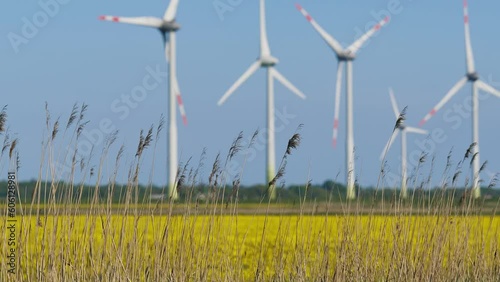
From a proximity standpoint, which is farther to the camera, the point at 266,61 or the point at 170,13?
the point at 266,61

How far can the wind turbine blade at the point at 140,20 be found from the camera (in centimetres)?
2671

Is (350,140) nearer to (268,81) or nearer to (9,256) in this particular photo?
(268,81)

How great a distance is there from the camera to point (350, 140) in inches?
1256

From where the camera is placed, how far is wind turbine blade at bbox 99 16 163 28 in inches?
1052

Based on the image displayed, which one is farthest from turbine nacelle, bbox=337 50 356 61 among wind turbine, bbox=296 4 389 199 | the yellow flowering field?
the yellow flowering field

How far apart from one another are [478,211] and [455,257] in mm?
A: 1107

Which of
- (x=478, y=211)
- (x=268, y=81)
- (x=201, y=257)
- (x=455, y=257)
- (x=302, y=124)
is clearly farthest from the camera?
Answer: (x=268, y=81)

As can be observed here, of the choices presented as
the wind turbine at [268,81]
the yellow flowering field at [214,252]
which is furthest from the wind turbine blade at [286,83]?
the yellow flowering field at [214,252]

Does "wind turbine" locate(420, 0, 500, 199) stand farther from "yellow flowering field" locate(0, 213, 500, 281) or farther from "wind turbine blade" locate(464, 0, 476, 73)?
"yellow flowering field" locate(0, 213, 500, 281)

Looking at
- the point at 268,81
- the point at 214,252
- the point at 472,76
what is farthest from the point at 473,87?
the point at 214,252

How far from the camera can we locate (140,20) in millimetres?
27359

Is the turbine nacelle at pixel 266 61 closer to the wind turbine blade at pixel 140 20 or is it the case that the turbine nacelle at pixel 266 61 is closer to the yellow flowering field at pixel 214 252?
the wind turbine blade at pixel 140 20

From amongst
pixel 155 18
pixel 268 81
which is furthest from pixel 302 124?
pixel 268 81

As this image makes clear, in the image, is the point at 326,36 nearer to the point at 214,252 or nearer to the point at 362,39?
the point at 362,39
